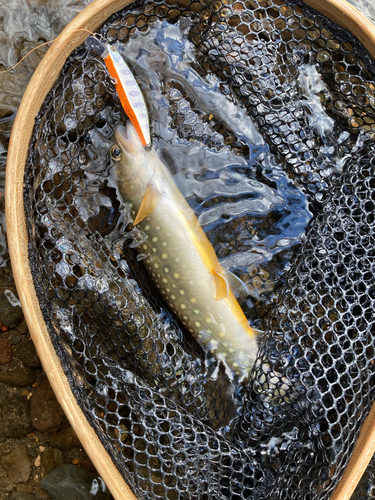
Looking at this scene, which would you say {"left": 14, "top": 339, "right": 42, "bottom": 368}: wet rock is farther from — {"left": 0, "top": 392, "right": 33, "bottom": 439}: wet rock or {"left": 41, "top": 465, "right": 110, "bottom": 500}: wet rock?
{"left": 41, "top": 465, "right": 110, "bottom": 500}: wet rock

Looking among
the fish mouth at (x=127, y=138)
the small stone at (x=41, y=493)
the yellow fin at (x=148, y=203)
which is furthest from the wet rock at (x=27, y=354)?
the fish mouth at (x=127, y=138)

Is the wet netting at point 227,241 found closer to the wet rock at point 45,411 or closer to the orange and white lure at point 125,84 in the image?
the orange and white lure at point 125,84

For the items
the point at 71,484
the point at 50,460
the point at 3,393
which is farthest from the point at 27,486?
the point at 3,393

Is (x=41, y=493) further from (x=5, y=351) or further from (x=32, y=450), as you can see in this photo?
(x=5, y=351)

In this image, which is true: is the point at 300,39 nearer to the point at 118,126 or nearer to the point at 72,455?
the point at 118,126

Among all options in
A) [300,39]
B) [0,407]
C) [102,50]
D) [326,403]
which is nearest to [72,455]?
[0,407]

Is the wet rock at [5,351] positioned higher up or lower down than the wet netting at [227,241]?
lower down
